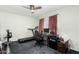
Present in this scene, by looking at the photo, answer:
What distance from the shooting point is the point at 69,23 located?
82.1 inches

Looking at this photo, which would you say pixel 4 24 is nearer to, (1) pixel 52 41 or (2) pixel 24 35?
(2) pixel 24 35

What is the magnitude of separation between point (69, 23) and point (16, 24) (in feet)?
5.65

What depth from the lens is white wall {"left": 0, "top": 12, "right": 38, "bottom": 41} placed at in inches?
56.7

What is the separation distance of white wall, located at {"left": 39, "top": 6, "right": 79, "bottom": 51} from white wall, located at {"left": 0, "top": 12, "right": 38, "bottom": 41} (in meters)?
0.62

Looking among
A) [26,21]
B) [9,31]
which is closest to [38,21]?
[26,21]

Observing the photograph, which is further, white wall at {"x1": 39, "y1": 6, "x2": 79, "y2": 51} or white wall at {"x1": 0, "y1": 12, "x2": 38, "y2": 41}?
white wall at {"x1": 39, "y1": 6, "x2": 79, "y2": 51}

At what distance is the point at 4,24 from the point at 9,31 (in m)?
0.20

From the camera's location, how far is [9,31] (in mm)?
1457

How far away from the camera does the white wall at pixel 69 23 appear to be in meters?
1.91

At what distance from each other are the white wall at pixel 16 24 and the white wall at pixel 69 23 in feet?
2.02

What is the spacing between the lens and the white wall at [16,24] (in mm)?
1440

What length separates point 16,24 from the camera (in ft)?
5.07

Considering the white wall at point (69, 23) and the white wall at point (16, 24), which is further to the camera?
the white wall at point (69, 23)

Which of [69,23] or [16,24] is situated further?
[69,23]
